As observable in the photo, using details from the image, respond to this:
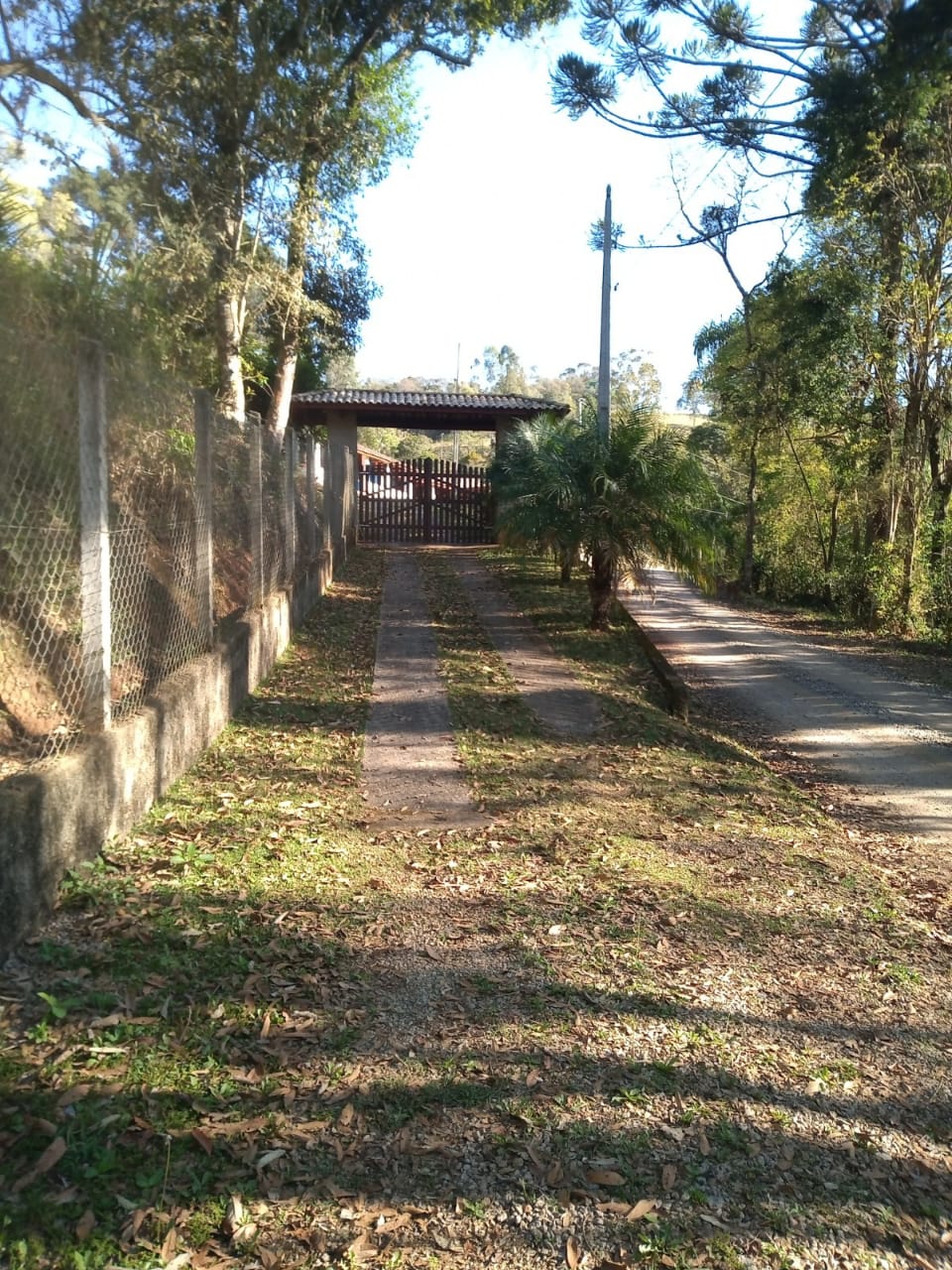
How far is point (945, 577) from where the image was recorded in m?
15.1

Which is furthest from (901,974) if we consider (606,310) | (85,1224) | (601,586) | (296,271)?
(296,271)

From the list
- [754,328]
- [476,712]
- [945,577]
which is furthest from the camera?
[754,328]

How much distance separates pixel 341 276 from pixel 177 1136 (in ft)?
79.4

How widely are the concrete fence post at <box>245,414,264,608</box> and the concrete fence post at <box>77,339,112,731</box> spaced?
165 inches

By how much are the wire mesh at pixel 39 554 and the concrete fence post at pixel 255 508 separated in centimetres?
412

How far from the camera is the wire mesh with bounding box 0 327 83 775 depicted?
4.56 meters

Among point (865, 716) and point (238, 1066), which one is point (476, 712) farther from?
point (238, 1066)

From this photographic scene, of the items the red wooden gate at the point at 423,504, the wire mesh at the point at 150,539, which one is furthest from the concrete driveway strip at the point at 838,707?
the red wooden gate at the point at 423,504

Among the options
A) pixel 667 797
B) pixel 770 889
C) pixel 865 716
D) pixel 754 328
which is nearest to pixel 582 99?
pixel 754 328

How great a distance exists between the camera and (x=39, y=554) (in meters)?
4.96

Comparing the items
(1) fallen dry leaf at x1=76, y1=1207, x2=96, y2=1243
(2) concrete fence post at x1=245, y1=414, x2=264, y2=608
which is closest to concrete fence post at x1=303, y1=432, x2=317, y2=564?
(2) concrete fence post at x1=245, y1=414, x2=264, y2=608

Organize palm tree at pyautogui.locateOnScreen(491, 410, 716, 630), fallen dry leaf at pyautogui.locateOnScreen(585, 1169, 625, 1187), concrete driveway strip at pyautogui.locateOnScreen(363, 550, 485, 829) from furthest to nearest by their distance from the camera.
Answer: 1. palm tree at pyautogui.locateOnScreen(491, 410, 716, 630)
2. concrete driveway strip at pyautogui.locateOnScreen(363, 550, 485, 829)
3. fallen dry leaf at pyautogui.locateOnScreen(585, 1169, 625, 1187)

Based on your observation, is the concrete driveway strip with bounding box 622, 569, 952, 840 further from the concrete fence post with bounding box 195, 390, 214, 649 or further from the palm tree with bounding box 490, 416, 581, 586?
the concrete fence post with bounding box 195, 390, 214, 649

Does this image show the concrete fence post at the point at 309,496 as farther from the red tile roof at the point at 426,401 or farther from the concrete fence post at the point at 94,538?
the red tile roof at the point at 426,401
